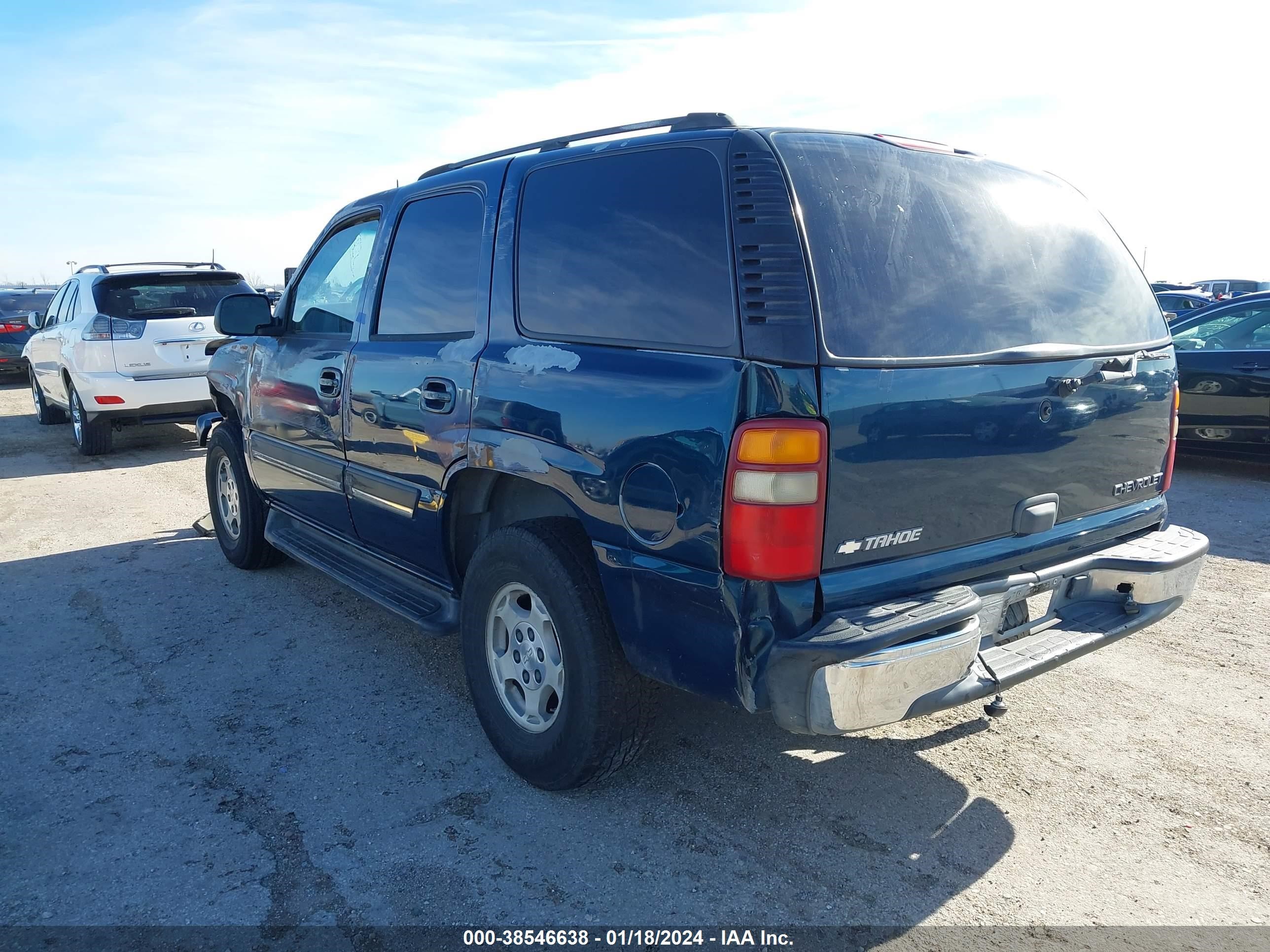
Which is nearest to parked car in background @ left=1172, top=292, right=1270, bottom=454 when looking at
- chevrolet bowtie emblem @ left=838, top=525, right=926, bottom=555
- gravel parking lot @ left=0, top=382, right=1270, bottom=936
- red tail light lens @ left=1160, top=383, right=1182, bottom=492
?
gravel parking lot @ left=0, top=382, right=1270, bottom=936

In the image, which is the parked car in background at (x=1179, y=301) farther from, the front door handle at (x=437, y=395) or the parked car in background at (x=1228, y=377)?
the front door handle at (x=437, y=395)

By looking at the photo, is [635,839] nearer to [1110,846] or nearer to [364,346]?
[1110,846]

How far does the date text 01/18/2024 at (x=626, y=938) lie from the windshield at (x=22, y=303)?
691 inches

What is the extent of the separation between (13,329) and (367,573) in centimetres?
1593

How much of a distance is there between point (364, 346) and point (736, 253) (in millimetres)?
1997

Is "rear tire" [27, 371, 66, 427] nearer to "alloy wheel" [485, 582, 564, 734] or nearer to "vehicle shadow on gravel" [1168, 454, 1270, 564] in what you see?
"alloy wheel" [485, 582, 564, 734]

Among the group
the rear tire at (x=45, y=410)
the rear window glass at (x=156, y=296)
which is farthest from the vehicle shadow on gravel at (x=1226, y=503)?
the rear tire at (x=45, y=410)

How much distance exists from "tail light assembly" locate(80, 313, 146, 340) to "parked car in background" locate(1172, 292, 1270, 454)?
948cm

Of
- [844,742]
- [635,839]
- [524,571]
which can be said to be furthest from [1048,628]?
[524,571]

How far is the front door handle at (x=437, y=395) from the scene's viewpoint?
3.38 metres

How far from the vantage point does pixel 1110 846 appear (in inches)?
112

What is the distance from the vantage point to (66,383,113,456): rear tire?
955 centimetres

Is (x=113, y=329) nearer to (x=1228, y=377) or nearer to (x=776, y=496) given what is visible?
(x=776, y=496)

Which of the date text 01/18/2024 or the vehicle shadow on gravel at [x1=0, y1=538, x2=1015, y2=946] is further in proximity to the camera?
the vehicle shadow on gravel at [x1=0, y1=538, x2=1015, y2=946]
